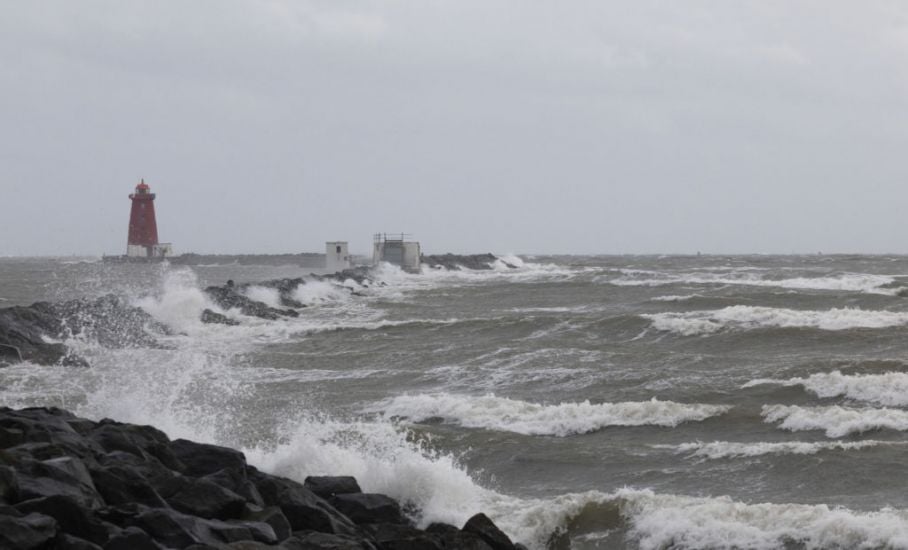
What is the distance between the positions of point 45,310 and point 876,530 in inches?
747

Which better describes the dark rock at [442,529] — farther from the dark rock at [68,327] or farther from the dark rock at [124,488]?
the dark rock at [68,327]

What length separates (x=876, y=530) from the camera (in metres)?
7.63

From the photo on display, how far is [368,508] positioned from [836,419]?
6566 mm

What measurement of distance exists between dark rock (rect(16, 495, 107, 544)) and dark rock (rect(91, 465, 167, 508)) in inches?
29.7

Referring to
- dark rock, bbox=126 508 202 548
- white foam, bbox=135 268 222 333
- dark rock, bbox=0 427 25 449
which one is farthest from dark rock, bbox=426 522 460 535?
white foam, bbox=135 268 222 333

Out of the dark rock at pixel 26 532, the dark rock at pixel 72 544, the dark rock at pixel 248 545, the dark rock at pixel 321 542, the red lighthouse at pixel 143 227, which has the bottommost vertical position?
the dark rock at pixel 321 542

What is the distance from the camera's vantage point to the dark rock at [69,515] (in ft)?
18.7

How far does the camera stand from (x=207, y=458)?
798 cm

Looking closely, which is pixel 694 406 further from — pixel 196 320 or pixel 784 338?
pixel 196 320

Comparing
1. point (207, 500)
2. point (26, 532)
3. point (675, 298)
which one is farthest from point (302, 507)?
point (675, 298)

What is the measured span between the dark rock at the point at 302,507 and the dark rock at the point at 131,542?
1.46 meters

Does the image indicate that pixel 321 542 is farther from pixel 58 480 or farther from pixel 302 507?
pixel 58 480

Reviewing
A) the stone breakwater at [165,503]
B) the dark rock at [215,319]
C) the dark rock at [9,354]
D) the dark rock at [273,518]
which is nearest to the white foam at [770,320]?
the dark rock at [215,319]

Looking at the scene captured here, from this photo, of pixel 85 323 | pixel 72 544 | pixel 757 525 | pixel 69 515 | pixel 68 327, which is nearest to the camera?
pixel 72 544
